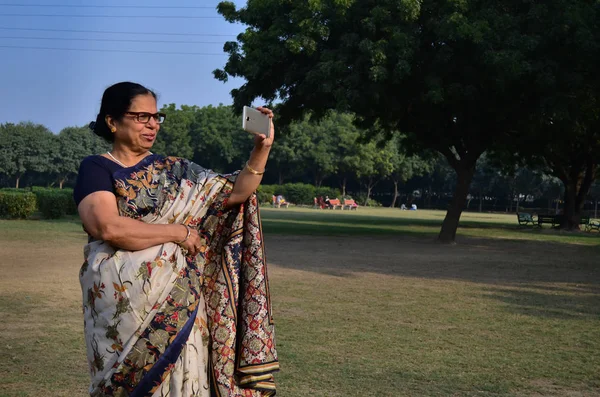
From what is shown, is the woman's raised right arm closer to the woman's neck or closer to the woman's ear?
the woman's neck

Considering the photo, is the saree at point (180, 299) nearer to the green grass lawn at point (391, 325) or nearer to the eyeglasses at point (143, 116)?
the eyeglasses at point (143, 116)

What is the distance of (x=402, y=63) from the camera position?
18.1 metres

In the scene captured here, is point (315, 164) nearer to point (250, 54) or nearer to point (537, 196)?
point (537, 196)

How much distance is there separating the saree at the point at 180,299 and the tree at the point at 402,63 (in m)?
15.4

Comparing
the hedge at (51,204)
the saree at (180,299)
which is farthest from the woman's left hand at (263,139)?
the hedge at (51,204)

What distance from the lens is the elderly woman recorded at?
9.21ft

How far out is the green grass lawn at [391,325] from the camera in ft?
19.0

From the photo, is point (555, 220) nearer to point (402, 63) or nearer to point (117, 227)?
point (402, 63)

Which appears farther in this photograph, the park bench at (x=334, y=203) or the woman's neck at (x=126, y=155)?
the park bench at (x=334, y=203)

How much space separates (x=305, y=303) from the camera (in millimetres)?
9695

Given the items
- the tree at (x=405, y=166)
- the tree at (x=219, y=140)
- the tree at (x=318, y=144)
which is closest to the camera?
the tree at (x=318, y=144)

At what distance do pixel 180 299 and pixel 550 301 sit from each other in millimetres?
8733

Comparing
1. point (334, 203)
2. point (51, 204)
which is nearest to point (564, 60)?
point (51, 204)

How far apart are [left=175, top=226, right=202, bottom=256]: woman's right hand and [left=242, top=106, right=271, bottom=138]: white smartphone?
0.47 meters
